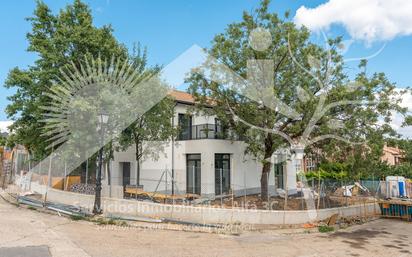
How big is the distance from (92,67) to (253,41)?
8680 millimetres

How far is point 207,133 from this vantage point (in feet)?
57.6

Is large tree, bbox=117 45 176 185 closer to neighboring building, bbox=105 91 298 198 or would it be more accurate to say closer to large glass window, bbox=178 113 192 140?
neighboring building, bbox=105 91 298 198

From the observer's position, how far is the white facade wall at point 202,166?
56.5 feet

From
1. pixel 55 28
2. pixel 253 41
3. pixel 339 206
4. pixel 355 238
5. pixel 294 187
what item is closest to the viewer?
pixel 355 238

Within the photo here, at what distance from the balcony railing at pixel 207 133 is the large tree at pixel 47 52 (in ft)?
20.9

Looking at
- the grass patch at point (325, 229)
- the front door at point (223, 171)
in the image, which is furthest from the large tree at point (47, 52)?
the grass patch at point (325, 229)

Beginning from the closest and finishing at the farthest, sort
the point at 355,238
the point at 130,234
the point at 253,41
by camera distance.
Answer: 1. the point at 130,234
2. the point at 355,238
3. the point at 253,41

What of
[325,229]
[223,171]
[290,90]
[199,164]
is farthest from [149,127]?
[325,229]

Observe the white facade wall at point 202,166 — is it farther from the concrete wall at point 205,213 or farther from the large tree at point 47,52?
the large tree at point 47,52

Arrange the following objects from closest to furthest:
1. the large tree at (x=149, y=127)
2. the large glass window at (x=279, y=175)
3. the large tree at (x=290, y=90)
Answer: the large tree at (x=290, y=90) < the large tree at (x=149, y=127) < the large glass window at (x=279, y=175)

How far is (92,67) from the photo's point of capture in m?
15.8

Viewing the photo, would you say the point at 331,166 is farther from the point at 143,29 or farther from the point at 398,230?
the point at 143,29

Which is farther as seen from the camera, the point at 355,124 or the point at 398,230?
the point at 355,124

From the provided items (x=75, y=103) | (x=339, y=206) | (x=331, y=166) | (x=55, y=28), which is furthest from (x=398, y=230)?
(x=55, y=28)
